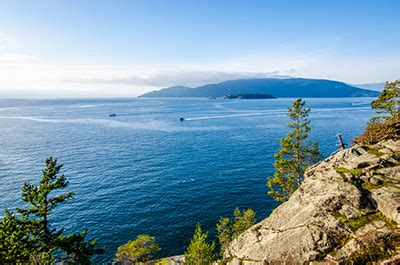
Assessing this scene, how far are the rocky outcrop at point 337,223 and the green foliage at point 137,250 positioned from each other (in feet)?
73.3

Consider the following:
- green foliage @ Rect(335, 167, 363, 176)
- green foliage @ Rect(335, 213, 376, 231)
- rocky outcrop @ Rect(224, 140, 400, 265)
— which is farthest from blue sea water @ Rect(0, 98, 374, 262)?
green foliage @ Rect(335, 213, 376, 231)

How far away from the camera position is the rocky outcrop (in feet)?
44.6

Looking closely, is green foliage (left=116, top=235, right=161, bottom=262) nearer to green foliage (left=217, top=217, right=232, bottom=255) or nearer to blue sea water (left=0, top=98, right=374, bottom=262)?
blue sea water (left=0, top=98, right=374, bottom=262)

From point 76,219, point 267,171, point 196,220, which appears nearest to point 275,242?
point 196,220

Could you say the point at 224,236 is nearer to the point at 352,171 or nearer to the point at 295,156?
the point at 295,156

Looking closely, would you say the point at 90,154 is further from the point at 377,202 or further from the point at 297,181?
the point at 377,202

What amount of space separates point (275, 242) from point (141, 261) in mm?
30286

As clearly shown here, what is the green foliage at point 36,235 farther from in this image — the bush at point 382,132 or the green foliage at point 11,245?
the bush at point 382,132

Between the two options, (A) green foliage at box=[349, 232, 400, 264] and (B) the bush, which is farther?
(B) the bush

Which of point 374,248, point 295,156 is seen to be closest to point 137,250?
point 295,156

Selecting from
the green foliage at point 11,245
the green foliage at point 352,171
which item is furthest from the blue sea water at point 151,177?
the green foliage at point 352,171

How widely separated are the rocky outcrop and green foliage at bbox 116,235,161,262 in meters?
22.3

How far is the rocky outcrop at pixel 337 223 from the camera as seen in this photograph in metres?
13.6

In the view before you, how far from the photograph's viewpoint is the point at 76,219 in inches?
2028
